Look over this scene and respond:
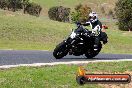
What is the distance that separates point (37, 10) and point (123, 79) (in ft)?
349

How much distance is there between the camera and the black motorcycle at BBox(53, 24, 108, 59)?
784 inches

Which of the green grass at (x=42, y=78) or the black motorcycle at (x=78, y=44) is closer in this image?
the green grass at (x=42, y=78)

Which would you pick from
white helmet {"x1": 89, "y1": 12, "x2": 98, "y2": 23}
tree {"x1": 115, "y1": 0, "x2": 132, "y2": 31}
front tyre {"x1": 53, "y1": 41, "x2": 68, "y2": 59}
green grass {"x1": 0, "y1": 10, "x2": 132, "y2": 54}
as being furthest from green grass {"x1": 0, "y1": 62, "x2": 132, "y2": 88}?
tree {"x1": 115, "y1": 0, "x2": 132, "y2": 31}

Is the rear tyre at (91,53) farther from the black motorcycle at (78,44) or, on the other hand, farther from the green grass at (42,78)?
the green grass at (42,78)

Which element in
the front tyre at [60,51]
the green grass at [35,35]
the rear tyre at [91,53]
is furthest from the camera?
the green grass at [35,35]

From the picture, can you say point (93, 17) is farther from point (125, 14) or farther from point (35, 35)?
point (125, 14)

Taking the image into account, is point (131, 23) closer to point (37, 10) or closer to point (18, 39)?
point (37, 10)

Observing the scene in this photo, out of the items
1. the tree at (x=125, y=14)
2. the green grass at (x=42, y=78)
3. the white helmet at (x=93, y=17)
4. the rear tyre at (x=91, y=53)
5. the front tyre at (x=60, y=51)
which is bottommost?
the tree at (x=125, y=14)

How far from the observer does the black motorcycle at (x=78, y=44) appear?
784 inches

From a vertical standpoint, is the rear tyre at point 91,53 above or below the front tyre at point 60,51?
below

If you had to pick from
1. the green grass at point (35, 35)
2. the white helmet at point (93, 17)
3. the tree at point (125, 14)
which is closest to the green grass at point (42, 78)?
the white helmet at point (93, 17)

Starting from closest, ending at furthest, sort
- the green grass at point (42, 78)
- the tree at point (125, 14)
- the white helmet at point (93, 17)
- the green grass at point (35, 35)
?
the green grass at point (42, 78) < the white helmet at point (93, 17) < the green grass at point (35, 35) < the tree at point (125, 14)

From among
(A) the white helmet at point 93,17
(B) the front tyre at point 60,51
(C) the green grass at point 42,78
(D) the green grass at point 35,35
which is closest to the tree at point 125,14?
(D) the green grass at point 35,35

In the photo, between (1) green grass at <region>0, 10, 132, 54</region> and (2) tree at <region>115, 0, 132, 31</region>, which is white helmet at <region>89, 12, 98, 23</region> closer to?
(1) green grass at <region>0, 10, 132, 54</region>
